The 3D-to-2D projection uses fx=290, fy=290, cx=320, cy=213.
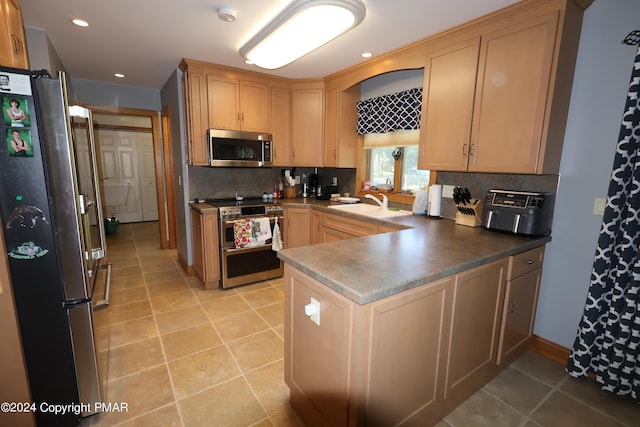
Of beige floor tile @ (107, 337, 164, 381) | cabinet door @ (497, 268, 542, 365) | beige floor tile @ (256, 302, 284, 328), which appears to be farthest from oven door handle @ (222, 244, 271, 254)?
cabinet door @ (497, 268, 542, 365)

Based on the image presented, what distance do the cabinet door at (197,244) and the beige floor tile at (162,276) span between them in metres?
0.25

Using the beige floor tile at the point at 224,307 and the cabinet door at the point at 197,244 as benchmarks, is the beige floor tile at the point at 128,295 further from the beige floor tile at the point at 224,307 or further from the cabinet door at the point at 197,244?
the beige floor tile at the point at 224,307

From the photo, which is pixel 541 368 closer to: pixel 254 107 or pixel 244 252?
pixel 244 252

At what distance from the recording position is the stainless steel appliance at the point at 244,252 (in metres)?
3.07

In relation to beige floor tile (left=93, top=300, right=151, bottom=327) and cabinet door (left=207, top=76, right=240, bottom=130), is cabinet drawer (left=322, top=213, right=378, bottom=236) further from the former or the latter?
beige floor tile (left=93, top=300, right=151, bottom=327)

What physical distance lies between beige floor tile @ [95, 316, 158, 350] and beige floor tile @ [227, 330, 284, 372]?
2.49ft

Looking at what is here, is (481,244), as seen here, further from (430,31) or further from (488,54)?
(430,31)

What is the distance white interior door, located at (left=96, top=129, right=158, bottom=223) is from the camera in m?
5.83

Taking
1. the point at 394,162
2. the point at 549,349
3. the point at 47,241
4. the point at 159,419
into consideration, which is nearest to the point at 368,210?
the point at 394,162

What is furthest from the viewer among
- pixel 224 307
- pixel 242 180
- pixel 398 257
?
pixel 242 180

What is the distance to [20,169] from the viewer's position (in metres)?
1.25

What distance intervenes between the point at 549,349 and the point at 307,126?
3204 mm

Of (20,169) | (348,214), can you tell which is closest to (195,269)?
(348,214)

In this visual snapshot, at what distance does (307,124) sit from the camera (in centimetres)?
368
